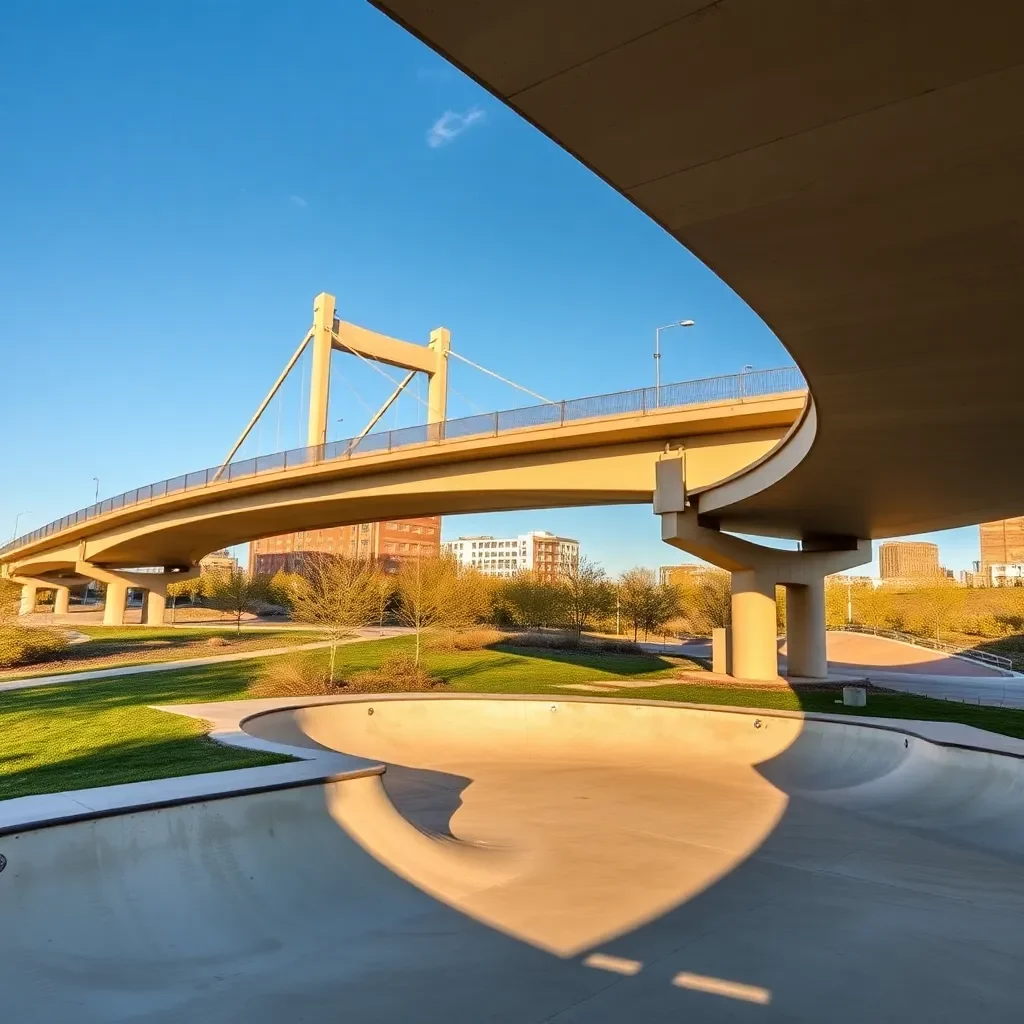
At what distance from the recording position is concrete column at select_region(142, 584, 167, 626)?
52062 mm

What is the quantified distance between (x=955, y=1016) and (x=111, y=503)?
155 ft

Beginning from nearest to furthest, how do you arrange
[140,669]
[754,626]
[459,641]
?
[140,669] → [754,626] → [459,641]

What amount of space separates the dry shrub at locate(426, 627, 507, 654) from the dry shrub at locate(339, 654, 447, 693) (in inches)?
421

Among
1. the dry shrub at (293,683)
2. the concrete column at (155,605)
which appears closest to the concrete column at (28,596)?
the concrete column at (155,605)

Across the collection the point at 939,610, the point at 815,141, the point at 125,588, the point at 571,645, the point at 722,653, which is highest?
the point at 815,141

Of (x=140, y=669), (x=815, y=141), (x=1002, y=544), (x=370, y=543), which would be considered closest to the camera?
(x=815, y=141)

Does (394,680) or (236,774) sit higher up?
(236,774)

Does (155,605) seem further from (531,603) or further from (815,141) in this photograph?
(815,141)

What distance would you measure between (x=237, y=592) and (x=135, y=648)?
Result: 70.3 ft

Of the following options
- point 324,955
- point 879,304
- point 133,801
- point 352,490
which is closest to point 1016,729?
point 879,304

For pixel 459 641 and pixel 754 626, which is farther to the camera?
pixel 459 641

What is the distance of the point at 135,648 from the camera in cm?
3116

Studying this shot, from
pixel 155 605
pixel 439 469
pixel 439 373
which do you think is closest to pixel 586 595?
pixel 439 373

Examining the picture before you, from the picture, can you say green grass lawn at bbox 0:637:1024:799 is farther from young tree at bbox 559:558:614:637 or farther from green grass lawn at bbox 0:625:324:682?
young tree at bbox 559:558:614:637
